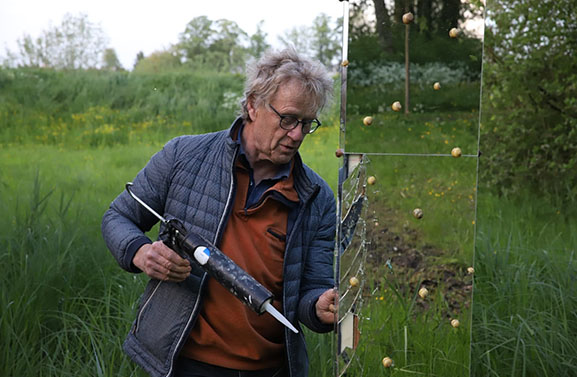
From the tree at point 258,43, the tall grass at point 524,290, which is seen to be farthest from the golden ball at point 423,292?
the tree at point 258,43

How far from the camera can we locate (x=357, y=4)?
1369mm

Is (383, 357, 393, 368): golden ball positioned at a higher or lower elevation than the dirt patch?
lower

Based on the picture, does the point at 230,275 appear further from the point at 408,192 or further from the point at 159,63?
the point at 159,63

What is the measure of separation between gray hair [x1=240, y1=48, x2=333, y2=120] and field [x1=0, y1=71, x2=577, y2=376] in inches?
18.0

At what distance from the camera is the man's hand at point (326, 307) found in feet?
5.78

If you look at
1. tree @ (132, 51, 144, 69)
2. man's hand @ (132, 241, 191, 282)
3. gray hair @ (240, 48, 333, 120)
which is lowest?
man's hand @ (132, 241, 191, 282)

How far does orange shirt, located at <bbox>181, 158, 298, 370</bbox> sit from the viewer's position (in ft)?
5.88

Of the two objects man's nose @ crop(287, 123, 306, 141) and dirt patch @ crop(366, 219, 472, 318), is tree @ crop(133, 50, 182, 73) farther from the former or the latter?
dirt patch @ crop(366, 219, 472, 318)

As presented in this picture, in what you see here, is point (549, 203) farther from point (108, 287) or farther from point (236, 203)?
point (108, 287)

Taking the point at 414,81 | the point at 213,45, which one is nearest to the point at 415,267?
the point at 414,81

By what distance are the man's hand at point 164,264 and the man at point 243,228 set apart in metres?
0.01

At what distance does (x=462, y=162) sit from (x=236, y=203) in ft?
2.38

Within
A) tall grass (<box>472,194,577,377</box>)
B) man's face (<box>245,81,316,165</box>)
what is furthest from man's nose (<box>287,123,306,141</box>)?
tall grass (<box>472,194,577,377</box>)

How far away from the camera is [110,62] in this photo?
389cm
